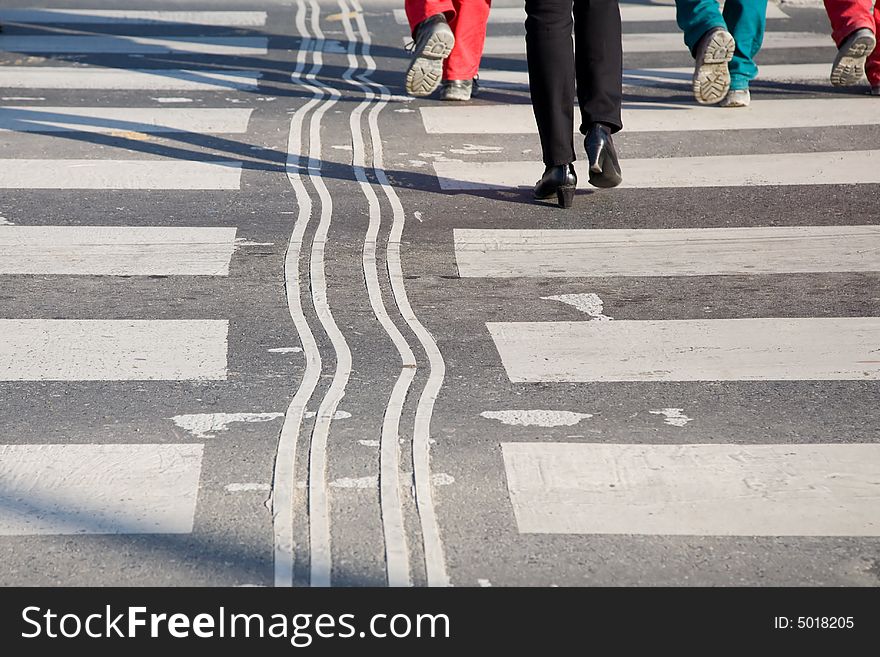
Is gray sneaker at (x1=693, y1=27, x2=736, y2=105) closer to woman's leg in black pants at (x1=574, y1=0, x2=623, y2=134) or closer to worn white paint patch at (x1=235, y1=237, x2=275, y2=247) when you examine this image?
woman's leg in black pants at (x1=574, y1=0, x2=623, y2=134)

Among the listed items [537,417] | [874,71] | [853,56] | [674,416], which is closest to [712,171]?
[853,56]

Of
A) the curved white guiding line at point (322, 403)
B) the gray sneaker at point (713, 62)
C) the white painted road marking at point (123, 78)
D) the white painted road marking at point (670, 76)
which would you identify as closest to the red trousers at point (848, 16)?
the gray sneaker at point (713, 62)

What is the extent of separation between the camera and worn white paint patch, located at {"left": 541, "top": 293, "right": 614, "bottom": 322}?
15.4 ft

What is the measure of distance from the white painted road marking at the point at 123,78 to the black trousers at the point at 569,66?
3514mm

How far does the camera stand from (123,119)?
25.7ft

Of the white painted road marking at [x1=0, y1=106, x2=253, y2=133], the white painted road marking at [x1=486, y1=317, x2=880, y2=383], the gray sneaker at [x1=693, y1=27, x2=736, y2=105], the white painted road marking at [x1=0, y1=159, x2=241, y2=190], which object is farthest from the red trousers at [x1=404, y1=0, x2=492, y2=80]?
the white painted road marking at [x1=486, y1=317, x2=880, y2=383]

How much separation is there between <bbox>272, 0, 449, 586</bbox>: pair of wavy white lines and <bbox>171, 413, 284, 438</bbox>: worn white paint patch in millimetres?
84

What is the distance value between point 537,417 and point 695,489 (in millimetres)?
590
